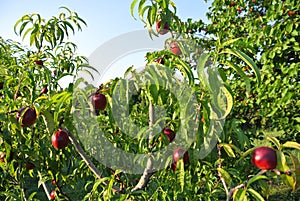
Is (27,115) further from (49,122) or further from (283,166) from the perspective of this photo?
(283,166)

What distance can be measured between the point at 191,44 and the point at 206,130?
639mm

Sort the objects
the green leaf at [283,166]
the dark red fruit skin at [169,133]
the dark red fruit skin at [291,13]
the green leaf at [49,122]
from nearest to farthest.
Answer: the green leaf at [283,166] → the green leaf at [49,122] → the dark red fruit skin at [169,133] → the dark red fruit skin at [291,13]

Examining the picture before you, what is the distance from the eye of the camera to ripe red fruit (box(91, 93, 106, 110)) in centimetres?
138

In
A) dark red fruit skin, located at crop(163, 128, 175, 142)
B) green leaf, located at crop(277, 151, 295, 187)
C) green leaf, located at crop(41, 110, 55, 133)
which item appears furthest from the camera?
dark red fruit skin, located at crop(163, 128, 175, 142)

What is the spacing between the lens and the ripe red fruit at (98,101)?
138cm

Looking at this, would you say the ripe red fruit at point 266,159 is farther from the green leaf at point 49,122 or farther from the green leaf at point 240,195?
the green leaf at point 49,122

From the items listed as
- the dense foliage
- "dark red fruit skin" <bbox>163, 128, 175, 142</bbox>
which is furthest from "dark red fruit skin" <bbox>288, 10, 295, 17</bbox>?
"dark red fruit skin" <bbox>163, 128, 175, 142</bbox>

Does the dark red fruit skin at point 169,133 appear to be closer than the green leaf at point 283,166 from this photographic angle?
No

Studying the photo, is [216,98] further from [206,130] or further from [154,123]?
[154,123]

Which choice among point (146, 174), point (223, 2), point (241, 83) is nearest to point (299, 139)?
point (241, 83)

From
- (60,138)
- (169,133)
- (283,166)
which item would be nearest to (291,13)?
(169,133)

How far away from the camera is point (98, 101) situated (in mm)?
1387

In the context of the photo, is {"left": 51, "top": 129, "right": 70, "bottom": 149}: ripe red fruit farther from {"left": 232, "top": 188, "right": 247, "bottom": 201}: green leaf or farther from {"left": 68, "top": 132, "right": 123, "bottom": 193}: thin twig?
{"left": 232, "top": 188, "right": 247, "bottom": 201}: green leaf

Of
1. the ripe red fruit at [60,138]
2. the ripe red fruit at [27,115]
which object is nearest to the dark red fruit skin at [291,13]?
the ripe red fruit at [60,138]
